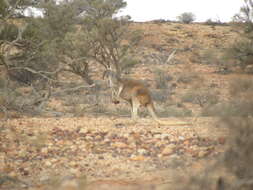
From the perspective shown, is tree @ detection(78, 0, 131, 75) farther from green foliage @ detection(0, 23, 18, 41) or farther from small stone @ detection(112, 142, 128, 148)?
small stone @ detection(112, 142, 128, 148)

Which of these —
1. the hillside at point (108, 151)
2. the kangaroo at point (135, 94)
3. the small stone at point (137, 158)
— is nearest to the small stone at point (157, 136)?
the hillside at point (108, 151)

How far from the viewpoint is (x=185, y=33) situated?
104ft

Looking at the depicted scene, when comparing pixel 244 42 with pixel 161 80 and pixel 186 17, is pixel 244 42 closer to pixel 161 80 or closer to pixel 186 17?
pixel 161 80

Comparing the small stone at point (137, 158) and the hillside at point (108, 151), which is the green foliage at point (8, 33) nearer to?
the hillside at point (108, 151)

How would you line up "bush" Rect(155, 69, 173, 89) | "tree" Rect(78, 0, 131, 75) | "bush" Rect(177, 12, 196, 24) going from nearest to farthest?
"tree" Rect(78, 0, 131, 75), "bush" Rect(155, 69, 173, 89), "bush" Rect(177, 12, 196, 24)

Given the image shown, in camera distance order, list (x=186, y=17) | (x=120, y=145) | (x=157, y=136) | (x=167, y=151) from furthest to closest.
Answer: (x=186, y=17)
(x=157, y=136)
(x=120, y=145)
(x=167, y=151)

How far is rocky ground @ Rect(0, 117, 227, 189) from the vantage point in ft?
15.9

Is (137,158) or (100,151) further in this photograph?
(100,151)

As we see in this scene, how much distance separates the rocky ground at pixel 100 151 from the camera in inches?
190

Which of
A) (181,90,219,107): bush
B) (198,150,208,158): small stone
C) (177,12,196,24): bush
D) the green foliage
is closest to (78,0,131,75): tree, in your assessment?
(181,90,219,107): bush

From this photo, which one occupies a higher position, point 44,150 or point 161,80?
point 161,80

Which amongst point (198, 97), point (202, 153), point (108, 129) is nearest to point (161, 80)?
point (198, 97)

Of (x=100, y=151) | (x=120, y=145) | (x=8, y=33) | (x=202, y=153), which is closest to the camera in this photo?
(x=202, y=153)

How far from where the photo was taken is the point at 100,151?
6246 millimetres
